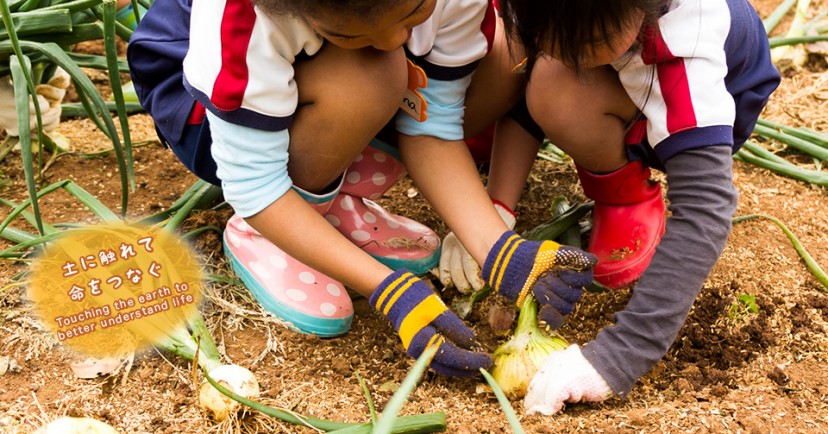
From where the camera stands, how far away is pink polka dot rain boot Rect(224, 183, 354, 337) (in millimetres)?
1535

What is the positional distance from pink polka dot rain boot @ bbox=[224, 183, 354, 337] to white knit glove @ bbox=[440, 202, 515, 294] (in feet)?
0.69

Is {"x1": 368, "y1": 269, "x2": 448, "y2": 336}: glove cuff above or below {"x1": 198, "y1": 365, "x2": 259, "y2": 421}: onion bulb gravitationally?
above

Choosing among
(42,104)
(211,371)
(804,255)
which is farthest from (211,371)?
(804,255)

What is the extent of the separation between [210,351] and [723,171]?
0.87 metres

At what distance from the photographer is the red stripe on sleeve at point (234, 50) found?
1.25m

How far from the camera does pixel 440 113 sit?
5.19ft

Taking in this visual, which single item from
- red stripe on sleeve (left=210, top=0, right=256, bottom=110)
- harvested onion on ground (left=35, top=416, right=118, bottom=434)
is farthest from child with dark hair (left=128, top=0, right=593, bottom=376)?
harvested onion on ground (left=35, top=416, right=118, bottom=434)

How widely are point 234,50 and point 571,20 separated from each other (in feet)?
1.62

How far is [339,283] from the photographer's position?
1.58m

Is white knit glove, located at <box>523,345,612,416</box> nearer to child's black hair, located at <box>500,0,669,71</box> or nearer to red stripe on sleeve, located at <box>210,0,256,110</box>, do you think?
child's black hair, located at <box>500,0,669,71</box>

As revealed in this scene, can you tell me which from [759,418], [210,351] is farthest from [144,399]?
[759,418]

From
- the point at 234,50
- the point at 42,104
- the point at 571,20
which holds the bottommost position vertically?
the point at 42,104

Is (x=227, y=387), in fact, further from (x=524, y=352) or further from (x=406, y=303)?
(x=524, y=352)

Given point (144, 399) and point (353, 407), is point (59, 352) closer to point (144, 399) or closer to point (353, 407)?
point (144, 399)
